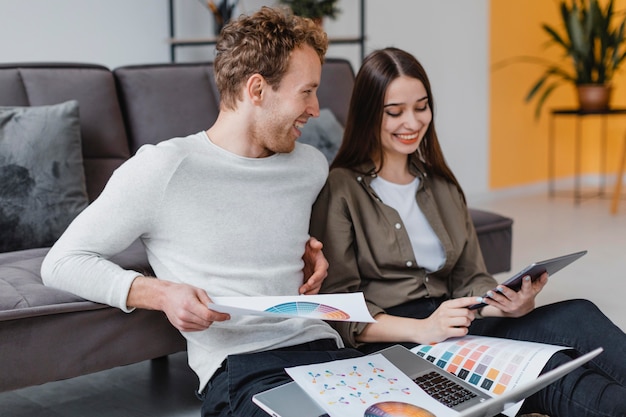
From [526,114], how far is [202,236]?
461 cm

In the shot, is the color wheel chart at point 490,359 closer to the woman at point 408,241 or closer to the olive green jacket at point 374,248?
the woman at point 408,241

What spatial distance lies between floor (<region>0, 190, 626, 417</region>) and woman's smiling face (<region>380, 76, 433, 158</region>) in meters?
0.84

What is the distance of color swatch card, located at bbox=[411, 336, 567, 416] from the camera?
61.8 inches

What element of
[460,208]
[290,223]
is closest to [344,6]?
[460,208]

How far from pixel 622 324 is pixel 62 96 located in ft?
6.21

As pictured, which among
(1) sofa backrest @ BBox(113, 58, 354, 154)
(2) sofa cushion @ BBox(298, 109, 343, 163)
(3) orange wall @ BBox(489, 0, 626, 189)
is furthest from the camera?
(3) orange wall @ BBox(489, 0, 626, 189)

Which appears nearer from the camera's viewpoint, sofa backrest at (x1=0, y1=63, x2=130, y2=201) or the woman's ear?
the woman's ear

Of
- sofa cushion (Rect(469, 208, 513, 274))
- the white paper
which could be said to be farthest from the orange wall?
the white paper

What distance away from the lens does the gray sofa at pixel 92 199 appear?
1.75m

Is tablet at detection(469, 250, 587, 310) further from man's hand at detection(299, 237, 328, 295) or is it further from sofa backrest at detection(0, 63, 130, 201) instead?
sofa backrest at detection(0, 63, 130, 201)

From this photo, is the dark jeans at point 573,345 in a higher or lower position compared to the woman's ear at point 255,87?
lower

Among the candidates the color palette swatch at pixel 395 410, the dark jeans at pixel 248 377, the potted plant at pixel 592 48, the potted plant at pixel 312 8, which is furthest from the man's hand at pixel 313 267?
the potted plant at pixel 592 48

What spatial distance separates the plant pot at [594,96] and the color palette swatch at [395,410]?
427cm

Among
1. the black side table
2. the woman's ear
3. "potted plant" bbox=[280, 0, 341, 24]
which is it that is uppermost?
"potted plant" bbox=[280, 0, 341, 24]
